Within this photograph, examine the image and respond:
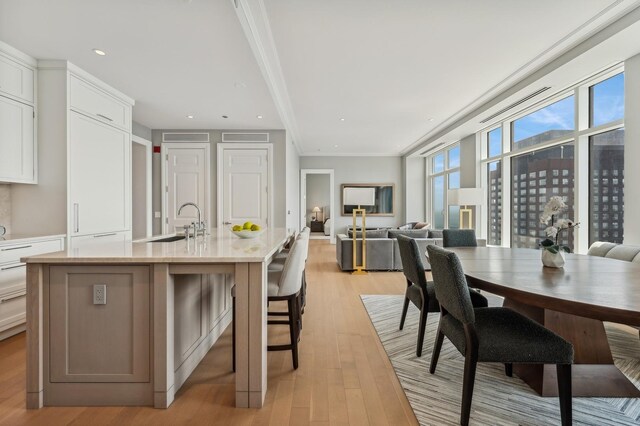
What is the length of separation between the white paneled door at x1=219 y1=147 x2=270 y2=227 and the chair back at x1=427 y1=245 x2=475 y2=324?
4445 millimetres

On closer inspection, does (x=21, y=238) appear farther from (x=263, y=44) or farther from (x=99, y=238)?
(x=263, y=44)

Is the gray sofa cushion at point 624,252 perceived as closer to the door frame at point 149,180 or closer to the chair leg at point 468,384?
the chair leg at point 468,384

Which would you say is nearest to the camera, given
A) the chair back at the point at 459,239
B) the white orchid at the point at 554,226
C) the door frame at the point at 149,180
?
the white orchid at the point at 554,226

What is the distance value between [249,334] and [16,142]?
315cm

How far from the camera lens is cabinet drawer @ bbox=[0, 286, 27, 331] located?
2.62 m

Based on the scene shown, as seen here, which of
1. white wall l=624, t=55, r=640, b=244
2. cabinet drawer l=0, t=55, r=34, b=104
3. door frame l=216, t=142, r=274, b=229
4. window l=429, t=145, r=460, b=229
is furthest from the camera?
window l=429, t=145, r=460, b=229

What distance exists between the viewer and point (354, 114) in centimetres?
565

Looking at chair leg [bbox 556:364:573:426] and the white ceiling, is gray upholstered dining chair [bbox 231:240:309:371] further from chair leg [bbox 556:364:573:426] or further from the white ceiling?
the white ceiling

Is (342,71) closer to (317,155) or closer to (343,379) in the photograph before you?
(343,379)

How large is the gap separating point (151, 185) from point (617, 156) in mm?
6929

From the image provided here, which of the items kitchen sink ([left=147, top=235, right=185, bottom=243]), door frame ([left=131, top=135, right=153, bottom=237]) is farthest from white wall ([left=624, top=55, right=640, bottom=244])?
door frame ([left=131, top=135, right=153, bottom=237])

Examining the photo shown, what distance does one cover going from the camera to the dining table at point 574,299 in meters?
1.38

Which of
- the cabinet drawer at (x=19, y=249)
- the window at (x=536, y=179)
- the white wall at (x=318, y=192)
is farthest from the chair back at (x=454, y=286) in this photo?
the white wall at (x=318, y=192)

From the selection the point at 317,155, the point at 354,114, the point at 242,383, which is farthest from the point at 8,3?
the point at 317,155
